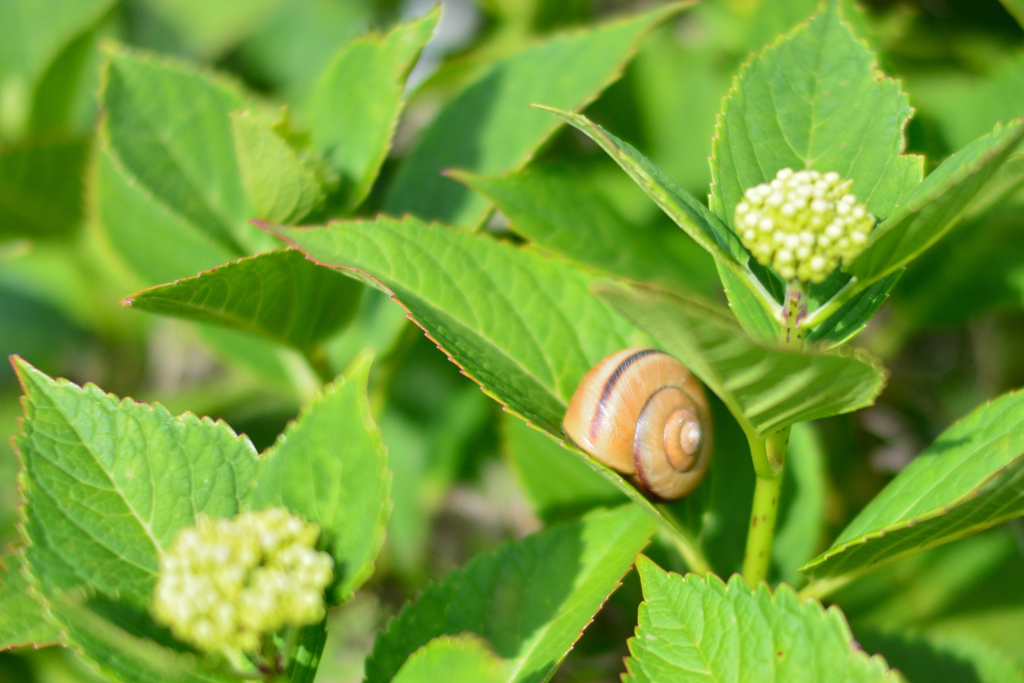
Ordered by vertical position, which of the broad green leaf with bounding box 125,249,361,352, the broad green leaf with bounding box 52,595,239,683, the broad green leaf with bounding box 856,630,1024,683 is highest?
the broad green leaf with bounding box 125,249,361,352

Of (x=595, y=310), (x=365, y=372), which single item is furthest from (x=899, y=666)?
(x=365, y=372)

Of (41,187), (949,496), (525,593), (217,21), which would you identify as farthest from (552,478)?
(217,21)

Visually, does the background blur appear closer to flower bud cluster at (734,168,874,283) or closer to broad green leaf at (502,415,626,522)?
broad green leaf at (502,415,626,522)

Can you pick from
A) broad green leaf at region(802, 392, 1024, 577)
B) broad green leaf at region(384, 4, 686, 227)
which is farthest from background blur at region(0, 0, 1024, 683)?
broad green leaf at region(802, 392, 1024, 577)

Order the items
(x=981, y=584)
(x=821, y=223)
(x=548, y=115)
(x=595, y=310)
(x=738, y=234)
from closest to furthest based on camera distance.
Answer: (x=821, y=223) → (x=738, y=234) → (x=595, y=310) → (x=548, y=115) → (x=981, y=584)

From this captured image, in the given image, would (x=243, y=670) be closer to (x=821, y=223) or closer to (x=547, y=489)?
(x=547, y=489)

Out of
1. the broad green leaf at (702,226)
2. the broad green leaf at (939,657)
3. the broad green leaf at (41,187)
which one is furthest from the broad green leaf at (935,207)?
the broad green leaf at (41,187)

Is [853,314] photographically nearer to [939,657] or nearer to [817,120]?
[817,120]

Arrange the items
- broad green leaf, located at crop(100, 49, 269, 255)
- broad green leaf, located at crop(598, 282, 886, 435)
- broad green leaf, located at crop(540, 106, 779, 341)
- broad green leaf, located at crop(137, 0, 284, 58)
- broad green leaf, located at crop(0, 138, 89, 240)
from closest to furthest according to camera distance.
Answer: broad green leaf, located at crop(598, 282, 886, 435)
broad green leaf, located at crop(540, 106, 779, 341)
broad green leaf, located at crop(100, 49, 269, 255)
broad green leaf, located at crop(0, 138, 89, 240)
broad green leaf, located at crop(137, 0, 284, 58)
